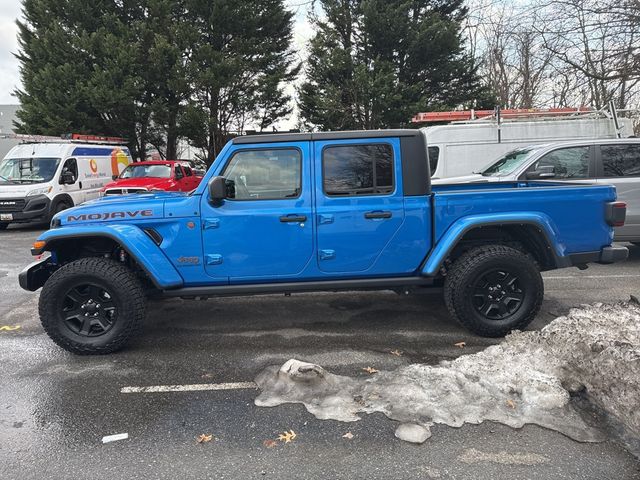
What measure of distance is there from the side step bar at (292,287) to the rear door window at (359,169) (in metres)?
0.82

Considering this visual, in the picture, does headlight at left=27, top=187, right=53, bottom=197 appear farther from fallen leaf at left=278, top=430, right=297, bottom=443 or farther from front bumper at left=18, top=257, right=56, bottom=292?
fallen leaf at left=278, top=430, right=297, bottom=443

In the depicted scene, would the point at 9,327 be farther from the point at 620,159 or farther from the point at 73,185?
the point at 73,185

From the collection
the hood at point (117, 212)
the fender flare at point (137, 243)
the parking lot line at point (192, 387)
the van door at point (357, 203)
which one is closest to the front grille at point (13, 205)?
the hood at point (117, 212)

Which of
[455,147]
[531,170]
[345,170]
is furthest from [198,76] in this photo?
[345,170]

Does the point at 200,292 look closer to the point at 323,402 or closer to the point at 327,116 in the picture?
the point at 323,402

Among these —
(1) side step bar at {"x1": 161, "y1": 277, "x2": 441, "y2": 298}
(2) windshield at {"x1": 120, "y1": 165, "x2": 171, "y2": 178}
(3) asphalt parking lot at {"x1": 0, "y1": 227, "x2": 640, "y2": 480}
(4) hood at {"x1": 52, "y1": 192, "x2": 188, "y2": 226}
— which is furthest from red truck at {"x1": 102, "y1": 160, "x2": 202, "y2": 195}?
(1) side step bar at {"x1": 161, "y1": 277, "x2": 441, "y2": 298}

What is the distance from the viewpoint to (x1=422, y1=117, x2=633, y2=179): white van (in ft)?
37.2

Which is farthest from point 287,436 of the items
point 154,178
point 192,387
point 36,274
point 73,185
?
point 73,185

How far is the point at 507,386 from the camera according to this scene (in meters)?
3.46

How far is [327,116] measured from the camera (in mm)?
19234

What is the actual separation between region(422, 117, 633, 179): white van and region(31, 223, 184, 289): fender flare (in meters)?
8.35

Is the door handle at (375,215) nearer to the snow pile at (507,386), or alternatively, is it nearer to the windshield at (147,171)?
the snow pile at (507,386)

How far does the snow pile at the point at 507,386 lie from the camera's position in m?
3.11

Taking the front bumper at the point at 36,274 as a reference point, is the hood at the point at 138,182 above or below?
above
